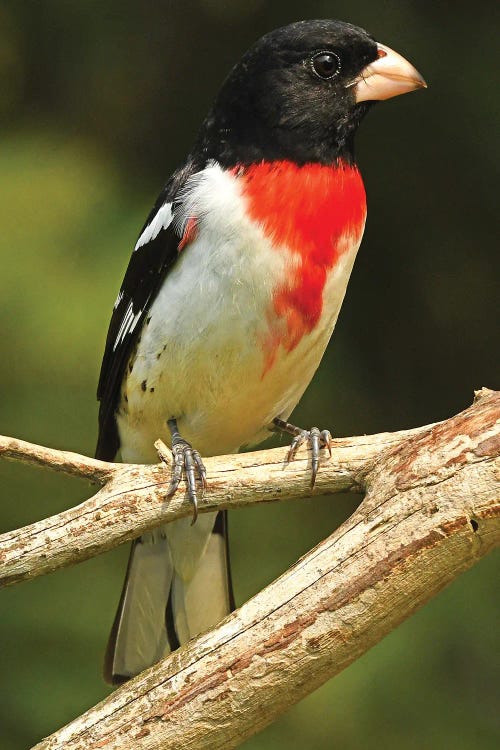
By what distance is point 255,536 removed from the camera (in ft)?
13.1

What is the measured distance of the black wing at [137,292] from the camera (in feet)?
9.15

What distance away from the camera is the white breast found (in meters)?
2.63

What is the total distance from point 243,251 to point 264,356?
0.27 m

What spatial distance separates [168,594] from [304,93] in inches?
52.4

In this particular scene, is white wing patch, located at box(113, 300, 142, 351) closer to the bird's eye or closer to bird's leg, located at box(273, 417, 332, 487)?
bird's leg, located at box(273, 417, 332, 487)

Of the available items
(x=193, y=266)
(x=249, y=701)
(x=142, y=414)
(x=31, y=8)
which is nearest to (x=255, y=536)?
(x=142, y=414)

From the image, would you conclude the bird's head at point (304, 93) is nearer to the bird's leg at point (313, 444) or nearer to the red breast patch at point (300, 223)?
the red breast patch at point (300, 223)

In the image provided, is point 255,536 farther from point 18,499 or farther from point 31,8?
point 31,8

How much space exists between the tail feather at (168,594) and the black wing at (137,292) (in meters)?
0.34

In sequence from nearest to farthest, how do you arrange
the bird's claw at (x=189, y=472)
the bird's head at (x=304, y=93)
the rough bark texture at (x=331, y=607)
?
the rough bark texture at (x=331, y=607), the bird's claw at (x=189, y=472), the bird's head at (x=304, y=93)

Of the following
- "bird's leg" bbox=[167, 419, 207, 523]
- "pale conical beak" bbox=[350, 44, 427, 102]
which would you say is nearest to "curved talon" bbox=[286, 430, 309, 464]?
"bird's leg" bbox=[167, 419, 207, 523]

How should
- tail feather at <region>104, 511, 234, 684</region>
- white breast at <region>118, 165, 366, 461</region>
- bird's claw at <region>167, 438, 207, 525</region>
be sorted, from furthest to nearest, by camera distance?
tail feather at <region>104, 511, 234, 684</region> < white breast at <region>118, 165, 366, 461</region> < bird's claw at <region>167, 438, 207, 525</region>

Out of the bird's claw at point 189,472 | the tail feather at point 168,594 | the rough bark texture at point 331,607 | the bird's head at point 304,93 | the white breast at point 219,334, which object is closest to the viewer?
the rough bark texture at point 331,607

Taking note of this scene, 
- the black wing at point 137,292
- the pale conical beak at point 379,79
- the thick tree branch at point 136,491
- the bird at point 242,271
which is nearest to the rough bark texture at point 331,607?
the thick tree branch at point 136,491
